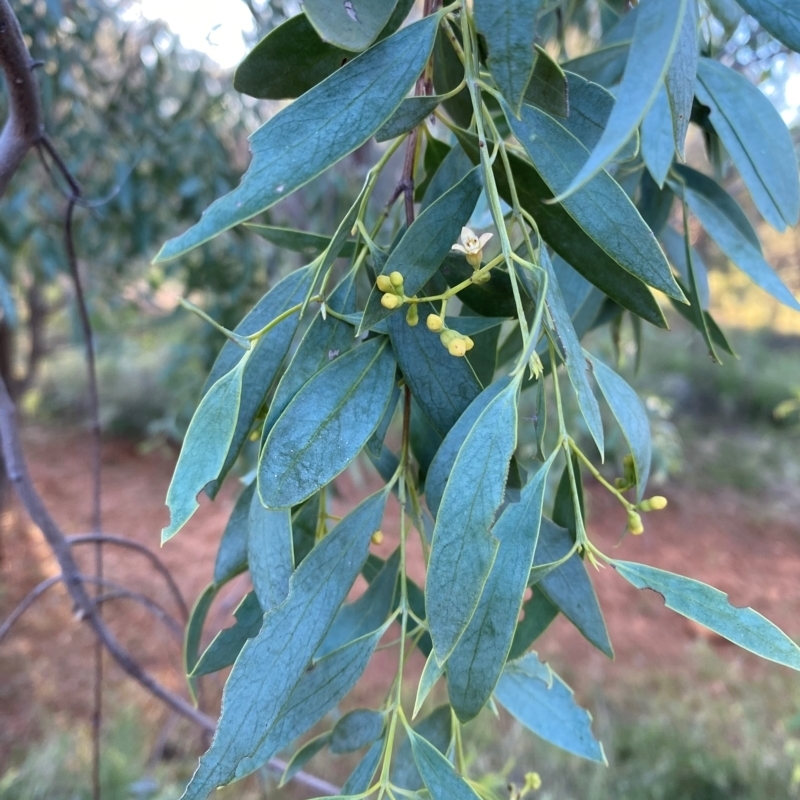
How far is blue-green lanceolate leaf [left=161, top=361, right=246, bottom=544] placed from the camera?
0.24m

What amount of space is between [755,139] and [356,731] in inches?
16.2

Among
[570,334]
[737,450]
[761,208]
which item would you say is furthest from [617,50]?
[737,450]

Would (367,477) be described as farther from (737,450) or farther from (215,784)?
(215,784)

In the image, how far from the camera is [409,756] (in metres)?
0.39

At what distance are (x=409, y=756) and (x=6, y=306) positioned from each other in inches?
28.1

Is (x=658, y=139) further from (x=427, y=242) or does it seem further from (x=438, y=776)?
(x=438, y=776)

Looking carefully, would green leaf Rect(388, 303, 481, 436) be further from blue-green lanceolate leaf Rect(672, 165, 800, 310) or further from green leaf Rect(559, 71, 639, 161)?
blue-green lanceolate leaf Rect(672, 165, 800, 310)

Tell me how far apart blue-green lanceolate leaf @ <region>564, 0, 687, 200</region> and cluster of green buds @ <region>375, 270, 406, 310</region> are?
0.33 ft

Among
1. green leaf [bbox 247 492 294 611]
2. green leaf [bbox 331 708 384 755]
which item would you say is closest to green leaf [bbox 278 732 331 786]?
green leaf [bbox 331 708 384 755]

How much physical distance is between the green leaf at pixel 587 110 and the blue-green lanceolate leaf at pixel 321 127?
8cm

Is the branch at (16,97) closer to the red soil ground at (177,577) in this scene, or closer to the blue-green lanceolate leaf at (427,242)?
the blue-green lanceolate leaf at (427,242)

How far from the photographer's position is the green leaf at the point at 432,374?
0.97 feet

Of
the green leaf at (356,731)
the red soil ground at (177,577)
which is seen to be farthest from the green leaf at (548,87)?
the red soil ground at (177,577)

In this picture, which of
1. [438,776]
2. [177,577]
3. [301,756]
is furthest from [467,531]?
[177,577]
